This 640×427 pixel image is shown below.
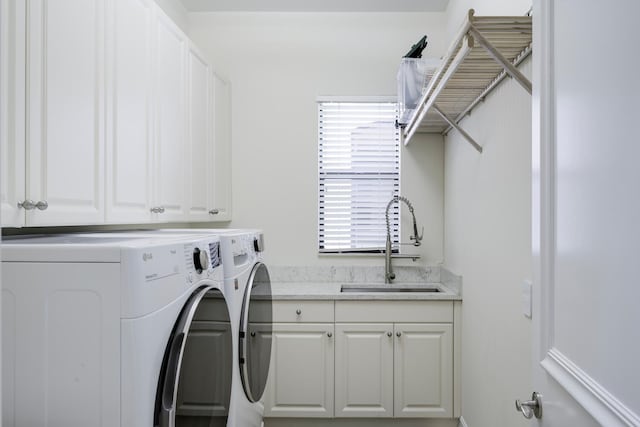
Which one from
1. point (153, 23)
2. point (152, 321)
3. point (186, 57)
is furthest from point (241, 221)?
point (152, 321)

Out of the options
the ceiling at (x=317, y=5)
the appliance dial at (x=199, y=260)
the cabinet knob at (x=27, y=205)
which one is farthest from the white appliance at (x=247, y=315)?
the ceiling at (x=317, y=5)

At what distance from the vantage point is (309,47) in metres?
2.95

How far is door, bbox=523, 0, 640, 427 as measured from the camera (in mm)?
575

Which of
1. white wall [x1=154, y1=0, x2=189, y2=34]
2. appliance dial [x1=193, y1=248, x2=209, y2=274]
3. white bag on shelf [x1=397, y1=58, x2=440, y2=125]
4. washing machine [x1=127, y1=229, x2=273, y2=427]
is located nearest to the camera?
appliance dial [x1=193, y1=248, x2=209, y2=274]

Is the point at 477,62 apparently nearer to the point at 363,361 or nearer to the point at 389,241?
→ the point at 389,241

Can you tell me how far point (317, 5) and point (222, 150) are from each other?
1.19m

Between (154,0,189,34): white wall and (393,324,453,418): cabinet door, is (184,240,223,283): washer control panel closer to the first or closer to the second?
(393,324,453,418): cabinet door

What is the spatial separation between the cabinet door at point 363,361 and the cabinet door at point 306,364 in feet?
0.20

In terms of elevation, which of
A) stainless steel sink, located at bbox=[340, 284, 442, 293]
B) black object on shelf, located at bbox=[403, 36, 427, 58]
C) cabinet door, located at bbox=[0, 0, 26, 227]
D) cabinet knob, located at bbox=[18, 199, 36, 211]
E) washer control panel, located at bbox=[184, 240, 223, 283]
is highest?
black object on shelf, located at bbox=[403, 36, 427, 58]

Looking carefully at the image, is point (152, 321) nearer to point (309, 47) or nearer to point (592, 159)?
point (592, 159)

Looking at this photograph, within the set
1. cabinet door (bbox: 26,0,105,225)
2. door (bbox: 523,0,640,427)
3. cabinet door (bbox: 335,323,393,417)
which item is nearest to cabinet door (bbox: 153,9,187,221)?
cabinet door (bbox: 26,0,105,225)

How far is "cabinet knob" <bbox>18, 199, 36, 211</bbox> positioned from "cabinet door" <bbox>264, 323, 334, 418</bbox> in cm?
161

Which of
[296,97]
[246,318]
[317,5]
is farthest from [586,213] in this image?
[317,5]

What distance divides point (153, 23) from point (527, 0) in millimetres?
1540
